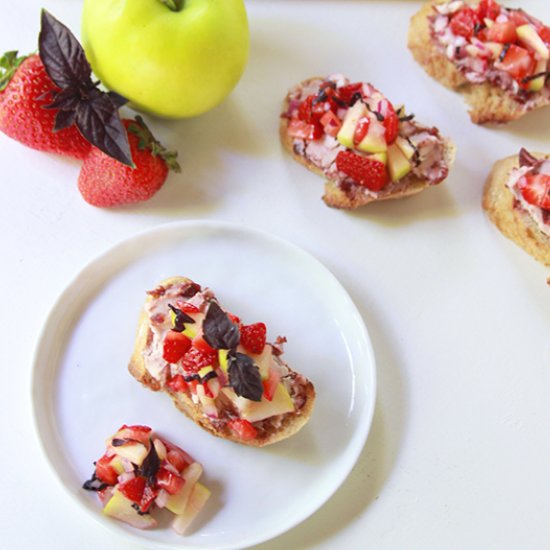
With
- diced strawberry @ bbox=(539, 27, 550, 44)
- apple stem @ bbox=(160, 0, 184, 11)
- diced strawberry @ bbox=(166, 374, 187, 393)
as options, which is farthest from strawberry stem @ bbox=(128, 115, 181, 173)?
diced strawberry @ bbox=(539, 27, 550, 44)

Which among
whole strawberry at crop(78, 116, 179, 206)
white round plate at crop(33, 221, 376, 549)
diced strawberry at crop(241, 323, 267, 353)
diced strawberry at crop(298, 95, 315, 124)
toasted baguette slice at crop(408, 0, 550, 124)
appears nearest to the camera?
diced strawberry at crop(241, 323, 267, 353)

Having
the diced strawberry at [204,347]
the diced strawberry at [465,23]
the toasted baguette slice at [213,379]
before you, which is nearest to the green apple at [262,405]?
the toasted baguette slice at [213,379]

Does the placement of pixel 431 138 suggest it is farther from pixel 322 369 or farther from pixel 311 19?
pixel 322 369

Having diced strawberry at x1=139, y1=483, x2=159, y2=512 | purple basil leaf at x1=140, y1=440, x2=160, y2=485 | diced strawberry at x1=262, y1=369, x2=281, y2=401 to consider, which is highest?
diced strawberry at x1=262, y1=369, x2=281, y2=401

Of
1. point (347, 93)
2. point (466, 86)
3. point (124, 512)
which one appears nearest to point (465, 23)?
point (466, 86)

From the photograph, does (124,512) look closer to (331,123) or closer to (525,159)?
(331,123)

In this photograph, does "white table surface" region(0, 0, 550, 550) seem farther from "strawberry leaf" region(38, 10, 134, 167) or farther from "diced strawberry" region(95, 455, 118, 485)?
"strawberry leaf" region(38, 10, 134, 167)

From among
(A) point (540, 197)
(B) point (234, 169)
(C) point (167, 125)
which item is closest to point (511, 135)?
(A) point (540, 197)
